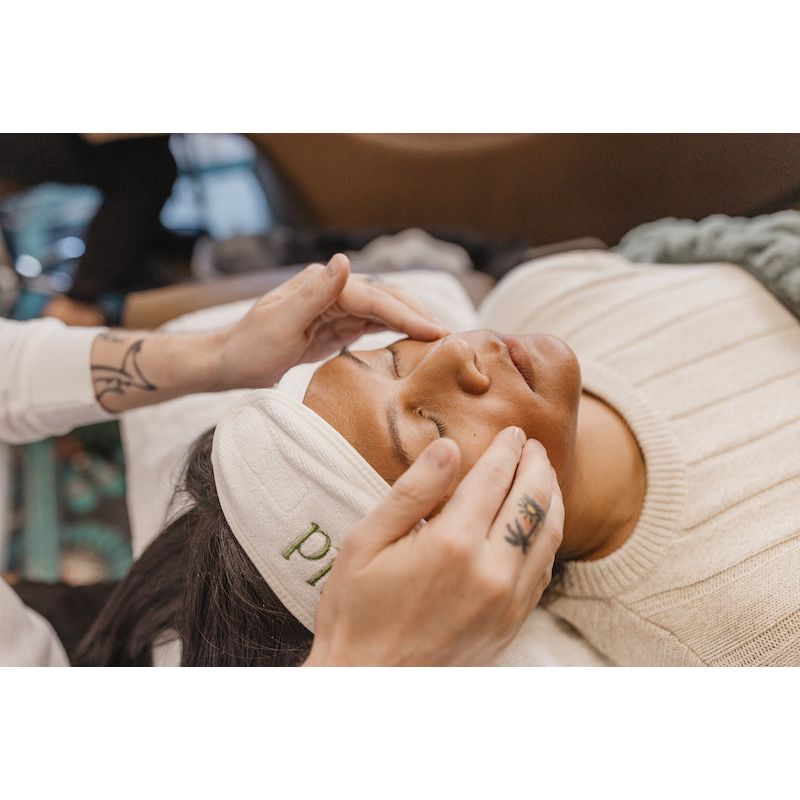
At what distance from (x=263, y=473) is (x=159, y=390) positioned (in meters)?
0.27

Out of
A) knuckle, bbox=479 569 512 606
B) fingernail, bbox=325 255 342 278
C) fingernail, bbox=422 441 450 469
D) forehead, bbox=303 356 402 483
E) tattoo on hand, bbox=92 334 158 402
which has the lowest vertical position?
tattoo on hand, bbox=92 334 158 402

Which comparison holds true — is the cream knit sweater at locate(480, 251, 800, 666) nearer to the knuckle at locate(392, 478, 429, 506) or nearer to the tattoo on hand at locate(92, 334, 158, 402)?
the knuckle at locate(392, 478, 429, 506)

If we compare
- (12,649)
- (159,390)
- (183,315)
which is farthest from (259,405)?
(183,315)

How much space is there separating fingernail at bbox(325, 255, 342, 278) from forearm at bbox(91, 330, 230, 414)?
0.17m

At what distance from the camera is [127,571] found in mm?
749

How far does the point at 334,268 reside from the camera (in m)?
0.60

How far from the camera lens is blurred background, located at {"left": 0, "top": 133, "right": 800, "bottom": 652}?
730 mm

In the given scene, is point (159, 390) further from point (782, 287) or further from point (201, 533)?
point (782, 287)

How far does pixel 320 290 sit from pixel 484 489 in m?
0.27

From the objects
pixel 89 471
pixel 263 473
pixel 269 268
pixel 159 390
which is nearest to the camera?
pixel 263 473

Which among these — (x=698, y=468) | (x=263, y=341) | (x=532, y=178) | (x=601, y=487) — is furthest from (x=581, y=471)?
(x=532, y=178)

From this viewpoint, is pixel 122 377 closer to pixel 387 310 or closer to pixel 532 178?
pixel 387 310

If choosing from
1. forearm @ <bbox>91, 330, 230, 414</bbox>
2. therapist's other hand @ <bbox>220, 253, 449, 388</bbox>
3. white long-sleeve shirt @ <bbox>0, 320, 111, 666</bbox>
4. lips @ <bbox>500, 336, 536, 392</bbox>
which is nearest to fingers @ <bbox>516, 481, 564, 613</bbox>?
lips @ <bbox>500, 336, 536, 392</bbox>

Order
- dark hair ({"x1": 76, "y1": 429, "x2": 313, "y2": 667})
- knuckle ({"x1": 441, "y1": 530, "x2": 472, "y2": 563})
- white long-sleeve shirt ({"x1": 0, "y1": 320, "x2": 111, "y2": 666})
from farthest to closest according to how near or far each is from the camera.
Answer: white long-sleeve shirt ({"x1": 0, "y1": 320, "x2": 111, "y2": 666}), dark hair ({"x1": 76, "y1": 429, "x2": 313, "y2": 667}), knuckle ({"x1": 441, "y1": 530, "x2": 472, "y2": 563})
